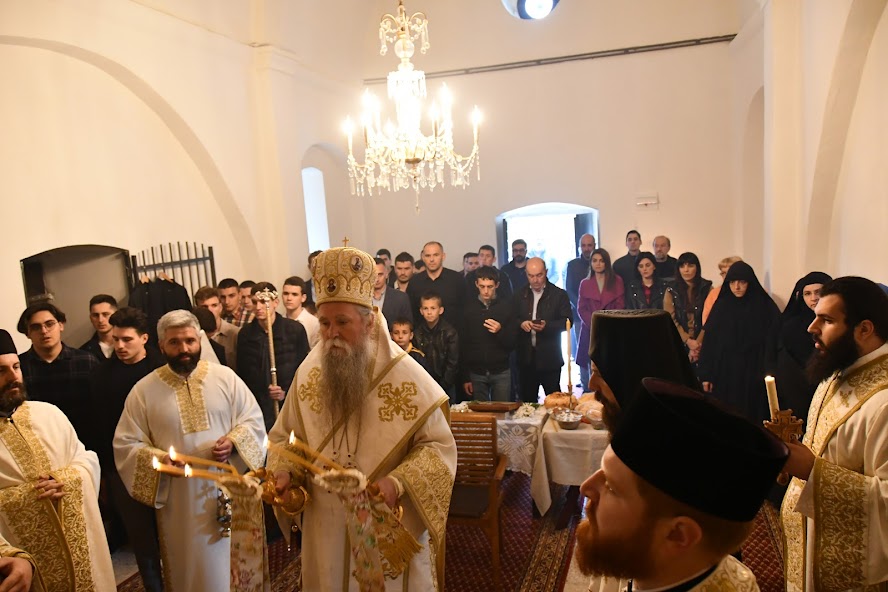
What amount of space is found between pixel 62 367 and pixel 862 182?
6264 millimetres

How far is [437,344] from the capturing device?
565cm

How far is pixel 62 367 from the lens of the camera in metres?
4.18

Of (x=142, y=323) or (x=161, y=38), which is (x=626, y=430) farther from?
(x=161, y=38)

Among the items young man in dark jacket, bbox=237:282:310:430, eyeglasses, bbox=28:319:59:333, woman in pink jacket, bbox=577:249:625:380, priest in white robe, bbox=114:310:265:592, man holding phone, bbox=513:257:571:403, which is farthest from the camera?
woman in pink jacket, bbox=577:249:625:380

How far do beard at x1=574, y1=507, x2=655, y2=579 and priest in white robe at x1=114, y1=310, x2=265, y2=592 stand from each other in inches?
102

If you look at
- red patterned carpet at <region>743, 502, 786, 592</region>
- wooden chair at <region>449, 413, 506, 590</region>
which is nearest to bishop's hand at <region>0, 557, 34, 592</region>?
wooden chair at <region>449, 413, 506, 590</region>

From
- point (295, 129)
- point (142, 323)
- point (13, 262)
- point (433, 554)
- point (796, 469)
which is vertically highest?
point (295, 129)

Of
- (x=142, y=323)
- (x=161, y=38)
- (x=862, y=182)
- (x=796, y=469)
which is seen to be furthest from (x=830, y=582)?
(x=161, y=38)

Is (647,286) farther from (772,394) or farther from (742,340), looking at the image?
(772,394)

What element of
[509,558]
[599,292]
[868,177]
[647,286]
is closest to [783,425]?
[509,558]

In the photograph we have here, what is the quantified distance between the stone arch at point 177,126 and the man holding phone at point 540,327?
3410mm

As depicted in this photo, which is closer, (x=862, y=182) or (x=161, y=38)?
(x=862, y=182)

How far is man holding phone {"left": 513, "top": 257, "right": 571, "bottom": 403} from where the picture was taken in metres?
6.20

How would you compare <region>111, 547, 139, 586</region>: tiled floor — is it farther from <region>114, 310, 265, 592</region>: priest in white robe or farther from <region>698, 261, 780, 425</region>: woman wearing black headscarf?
<region>698, 261, 780, 425</region>: woman wearing black headscarf
